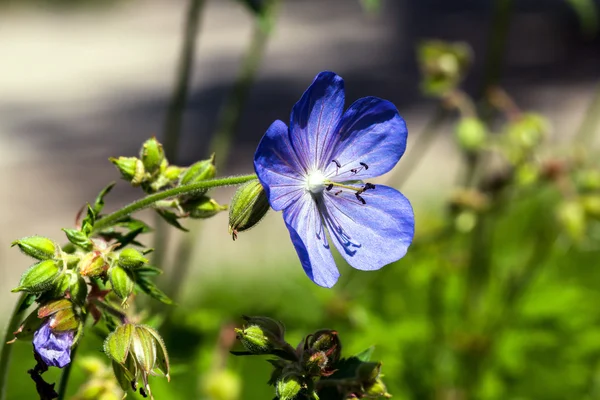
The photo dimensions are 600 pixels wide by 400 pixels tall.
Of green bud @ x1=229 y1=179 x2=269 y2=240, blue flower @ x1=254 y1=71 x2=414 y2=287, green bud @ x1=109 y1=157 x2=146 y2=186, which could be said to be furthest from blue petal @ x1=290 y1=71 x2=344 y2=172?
green bud @ x1=109 y1=157 x2=146 y2=186

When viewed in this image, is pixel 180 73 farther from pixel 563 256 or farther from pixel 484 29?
pixel 484 29

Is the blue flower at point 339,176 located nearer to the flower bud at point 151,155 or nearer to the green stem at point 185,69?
the flower bud at point 151,155

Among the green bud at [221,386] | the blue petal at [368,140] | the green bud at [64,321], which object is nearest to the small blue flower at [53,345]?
the green bud at [64,321]

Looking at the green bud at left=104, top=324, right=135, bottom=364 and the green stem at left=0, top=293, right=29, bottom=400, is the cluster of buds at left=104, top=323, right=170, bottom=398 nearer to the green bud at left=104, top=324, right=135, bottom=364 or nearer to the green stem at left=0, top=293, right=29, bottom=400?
the green bud at left=104, top=324, right=135, bottom=364

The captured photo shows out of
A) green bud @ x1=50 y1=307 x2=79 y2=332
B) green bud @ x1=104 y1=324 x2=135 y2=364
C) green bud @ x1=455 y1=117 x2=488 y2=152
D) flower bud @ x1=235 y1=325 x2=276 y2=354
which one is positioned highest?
flower bud @ x1=235 y1=325 x2=276 y2=354

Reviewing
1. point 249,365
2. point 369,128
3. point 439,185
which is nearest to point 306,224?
point 369,128

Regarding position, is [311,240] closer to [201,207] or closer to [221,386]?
[201,207]
